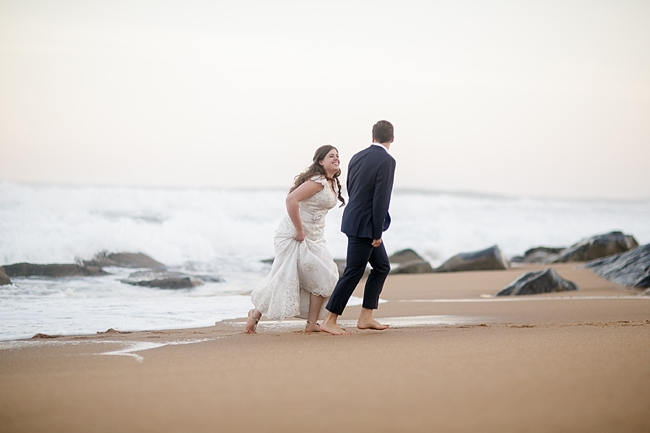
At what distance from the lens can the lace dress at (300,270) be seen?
6922 mm

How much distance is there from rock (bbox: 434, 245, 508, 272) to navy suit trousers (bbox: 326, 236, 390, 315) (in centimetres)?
887

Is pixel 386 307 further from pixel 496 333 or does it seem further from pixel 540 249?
pixel 540 249

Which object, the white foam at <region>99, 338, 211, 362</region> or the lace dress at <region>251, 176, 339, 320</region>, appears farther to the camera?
the lace dress at <region>251, 176, 339, 320</region>

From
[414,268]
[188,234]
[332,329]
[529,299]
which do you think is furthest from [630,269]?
[188,234]

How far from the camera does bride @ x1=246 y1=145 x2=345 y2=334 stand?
6.89 meters

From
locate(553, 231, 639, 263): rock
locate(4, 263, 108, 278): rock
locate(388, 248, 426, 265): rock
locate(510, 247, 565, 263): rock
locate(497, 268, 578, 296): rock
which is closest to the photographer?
locate(497, 268, 578, 296): rock

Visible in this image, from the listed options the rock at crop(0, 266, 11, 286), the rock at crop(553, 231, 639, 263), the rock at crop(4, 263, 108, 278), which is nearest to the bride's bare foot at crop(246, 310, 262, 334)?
the rock at crop(0, 266, 11, 286)

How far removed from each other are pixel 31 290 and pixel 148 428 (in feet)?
29.2

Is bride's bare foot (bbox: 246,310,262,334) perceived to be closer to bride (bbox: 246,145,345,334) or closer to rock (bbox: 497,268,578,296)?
bride (bbox: 246,145,345,334)

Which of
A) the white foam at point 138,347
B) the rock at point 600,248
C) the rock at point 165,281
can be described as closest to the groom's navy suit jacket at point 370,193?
the white foam at point 138,347

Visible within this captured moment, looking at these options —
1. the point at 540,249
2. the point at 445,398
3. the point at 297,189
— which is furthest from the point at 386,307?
the point at 540,249

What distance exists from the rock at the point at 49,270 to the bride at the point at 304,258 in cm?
755

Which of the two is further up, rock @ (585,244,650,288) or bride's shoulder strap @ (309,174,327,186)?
bride's shoulder strap @ (309,174,327,186)

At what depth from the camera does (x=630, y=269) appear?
10992 mm
